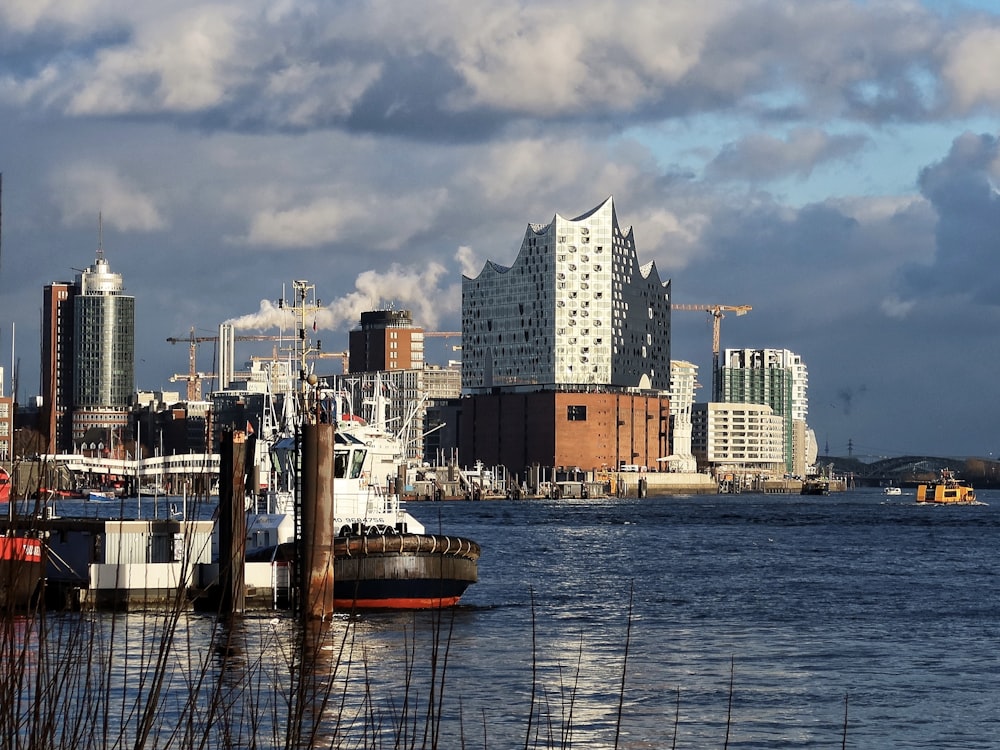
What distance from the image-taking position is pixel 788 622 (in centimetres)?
5606

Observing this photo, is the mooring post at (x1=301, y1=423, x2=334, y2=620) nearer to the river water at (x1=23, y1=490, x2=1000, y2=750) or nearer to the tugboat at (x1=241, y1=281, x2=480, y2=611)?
the tugboat at (x1=241, y1=281, x2=480, y2=611)

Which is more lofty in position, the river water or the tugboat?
the tugboat

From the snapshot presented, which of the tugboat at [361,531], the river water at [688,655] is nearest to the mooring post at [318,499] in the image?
the tugboat at [361,531]

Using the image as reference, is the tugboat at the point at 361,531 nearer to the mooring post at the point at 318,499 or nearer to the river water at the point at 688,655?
the mooring post at the point at 318,499

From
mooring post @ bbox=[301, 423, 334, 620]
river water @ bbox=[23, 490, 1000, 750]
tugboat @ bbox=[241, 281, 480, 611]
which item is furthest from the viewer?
tugboat @ bbox=[241, 281, 480, 611]

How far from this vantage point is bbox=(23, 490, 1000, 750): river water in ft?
106

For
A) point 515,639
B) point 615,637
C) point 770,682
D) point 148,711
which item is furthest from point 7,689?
point 615,637

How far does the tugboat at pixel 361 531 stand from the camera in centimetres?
4888

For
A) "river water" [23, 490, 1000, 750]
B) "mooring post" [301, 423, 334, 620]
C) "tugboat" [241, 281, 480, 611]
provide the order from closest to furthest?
1. "river water" [23, 490, 1000, 750]
2. "mooring post" [301, 423, 334, 620]
3. "tugboat" [241, 281, 480, 611]

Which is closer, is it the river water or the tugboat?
the river water

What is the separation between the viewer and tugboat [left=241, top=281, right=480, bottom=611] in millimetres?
48875

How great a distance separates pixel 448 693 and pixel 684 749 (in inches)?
298

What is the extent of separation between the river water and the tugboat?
1.03 metres

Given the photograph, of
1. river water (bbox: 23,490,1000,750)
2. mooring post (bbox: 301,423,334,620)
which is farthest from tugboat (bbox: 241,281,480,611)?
river water (bbox: 23,490,1000,750)
